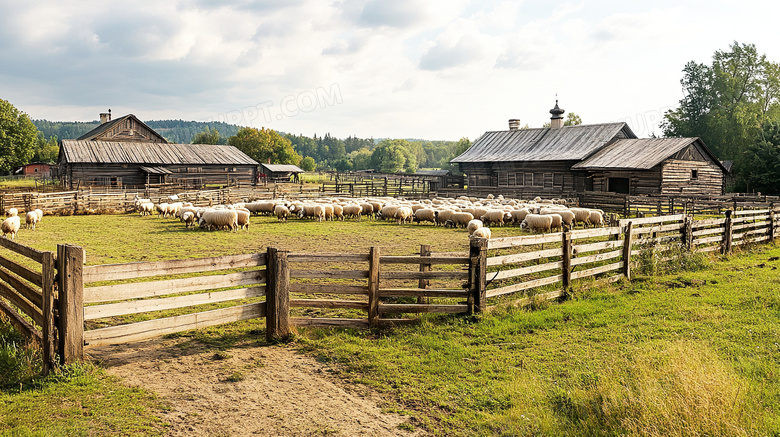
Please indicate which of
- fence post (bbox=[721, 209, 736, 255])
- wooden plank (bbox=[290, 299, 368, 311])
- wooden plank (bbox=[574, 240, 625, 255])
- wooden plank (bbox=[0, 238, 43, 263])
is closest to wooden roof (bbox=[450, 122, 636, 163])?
fence post (bbox=[721, 209, 736, 255])

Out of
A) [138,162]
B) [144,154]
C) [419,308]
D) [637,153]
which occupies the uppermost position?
[144,154]

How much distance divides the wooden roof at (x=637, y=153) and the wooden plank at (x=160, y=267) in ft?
108

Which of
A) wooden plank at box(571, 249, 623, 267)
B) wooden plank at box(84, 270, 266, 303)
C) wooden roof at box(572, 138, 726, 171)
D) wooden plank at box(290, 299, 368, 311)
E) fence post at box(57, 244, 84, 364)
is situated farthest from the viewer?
wooden roof at box(572, 138, 726, 171)

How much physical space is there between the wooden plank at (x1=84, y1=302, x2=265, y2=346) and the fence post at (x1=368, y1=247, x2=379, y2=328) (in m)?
1.52

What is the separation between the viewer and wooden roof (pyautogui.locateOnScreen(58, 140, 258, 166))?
143 feet

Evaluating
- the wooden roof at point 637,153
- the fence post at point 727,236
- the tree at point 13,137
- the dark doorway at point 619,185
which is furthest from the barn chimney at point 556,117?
the tree at point 13,137

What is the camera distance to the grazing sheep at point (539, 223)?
2082cm

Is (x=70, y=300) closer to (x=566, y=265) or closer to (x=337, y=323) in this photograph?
(x=337, y=323)

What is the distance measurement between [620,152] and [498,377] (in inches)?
1443

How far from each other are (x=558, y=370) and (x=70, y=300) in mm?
5461

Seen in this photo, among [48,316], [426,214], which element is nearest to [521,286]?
[48,316]

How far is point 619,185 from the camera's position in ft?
132

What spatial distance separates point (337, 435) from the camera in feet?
14.8

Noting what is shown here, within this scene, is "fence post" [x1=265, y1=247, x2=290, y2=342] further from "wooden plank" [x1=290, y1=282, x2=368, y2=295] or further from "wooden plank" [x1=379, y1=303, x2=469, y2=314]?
"wooden plank" [x1=379, y1=303, x2=469, y2=314]
